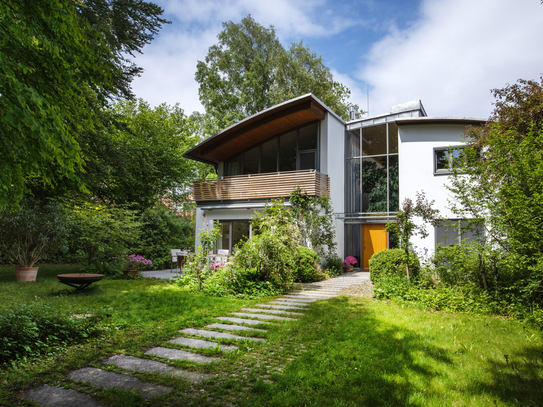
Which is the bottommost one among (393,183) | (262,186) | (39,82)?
(39,82)

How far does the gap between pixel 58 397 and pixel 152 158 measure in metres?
16.9

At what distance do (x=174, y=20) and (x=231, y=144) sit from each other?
19.6 ft

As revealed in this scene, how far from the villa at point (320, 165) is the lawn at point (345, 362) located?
8.63 meters

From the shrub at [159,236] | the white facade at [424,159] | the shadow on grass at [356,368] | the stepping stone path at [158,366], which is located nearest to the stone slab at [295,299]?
the stepping stone path at [158,366]

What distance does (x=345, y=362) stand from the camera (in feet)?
13.4

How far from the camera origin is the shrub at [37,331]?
4195mm

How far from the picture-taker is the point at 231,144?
17281mm

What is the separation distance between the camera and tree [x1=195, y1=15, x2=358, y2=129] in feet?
86.0

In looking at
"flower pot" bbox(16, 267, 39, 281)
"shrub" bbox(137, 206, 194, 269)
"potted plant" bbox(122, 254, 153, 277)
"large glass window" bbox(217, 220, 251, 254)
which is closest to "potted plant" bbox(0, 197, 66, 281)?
"flower pot" bbox(16, 267, 39, 281)

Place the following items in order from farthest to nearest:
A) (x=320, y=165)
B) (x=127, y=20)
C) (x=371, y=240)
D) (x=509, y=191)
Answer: (x=371, y=240) < (x=320, y=165) < (x=127, y=20) < (x=509, y=191)

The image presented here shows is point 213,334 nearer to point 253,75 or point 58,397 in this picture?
point 58,397

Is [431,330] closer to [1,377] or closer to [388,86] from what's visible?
[1,377]

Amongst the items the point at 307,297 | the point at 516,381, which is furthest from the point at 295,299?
the point at 516,381

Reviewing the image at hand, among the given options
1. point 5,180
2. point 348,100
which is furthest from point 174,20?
point 348,100
